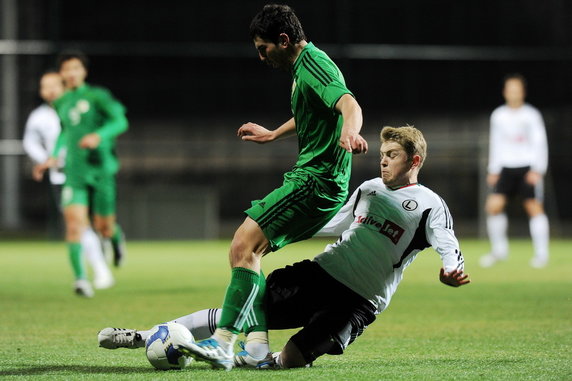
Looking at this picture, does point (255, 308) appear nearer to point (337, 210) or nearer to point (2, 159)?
point (337, 210)

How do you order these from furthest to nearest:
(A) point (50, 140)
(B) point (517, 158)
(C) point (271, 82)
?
(C) point (271, 82), (A) point (50, 140), (B) point (517, 158)

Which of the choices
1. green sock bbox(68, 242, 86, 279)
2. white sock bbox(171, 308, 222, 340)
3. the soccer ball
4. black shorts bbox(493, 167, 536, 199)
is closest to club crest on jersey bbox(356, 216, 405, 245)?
white sock bbox(171, 308, 222, 340)

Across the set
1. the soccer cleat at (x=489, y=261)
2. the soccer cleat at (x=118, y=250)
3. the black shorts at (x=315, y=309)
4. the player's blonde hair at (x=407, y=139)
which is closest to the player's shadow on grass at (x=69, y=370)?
the black shorts at (x=315, y=309)

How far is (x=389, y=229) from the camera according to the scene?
5.04m

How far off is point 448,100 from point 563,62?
24.3 ft

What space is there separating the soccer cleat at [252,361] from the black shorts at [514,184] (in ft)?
26.6

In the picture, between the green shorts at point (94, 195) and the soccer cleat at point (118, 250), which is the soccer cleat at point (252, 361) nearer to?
the green shorts at point (94, 195)

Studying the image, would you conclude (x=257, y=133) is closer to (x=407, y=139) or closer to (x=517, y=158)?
(x=407, y=139)

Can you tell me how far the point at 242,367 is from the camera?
4984 mm

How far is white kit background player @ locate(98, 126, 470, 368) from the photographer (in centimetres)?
495

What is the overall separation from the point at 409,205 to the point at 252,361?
103 cm

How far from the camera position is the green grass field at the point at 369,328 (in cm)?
488

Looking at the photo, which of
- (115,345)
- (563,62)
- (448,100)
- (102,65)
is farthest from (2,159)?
(115,345)

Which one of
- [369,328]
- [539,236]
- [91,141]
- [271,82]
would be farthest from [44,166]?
[271,82]
